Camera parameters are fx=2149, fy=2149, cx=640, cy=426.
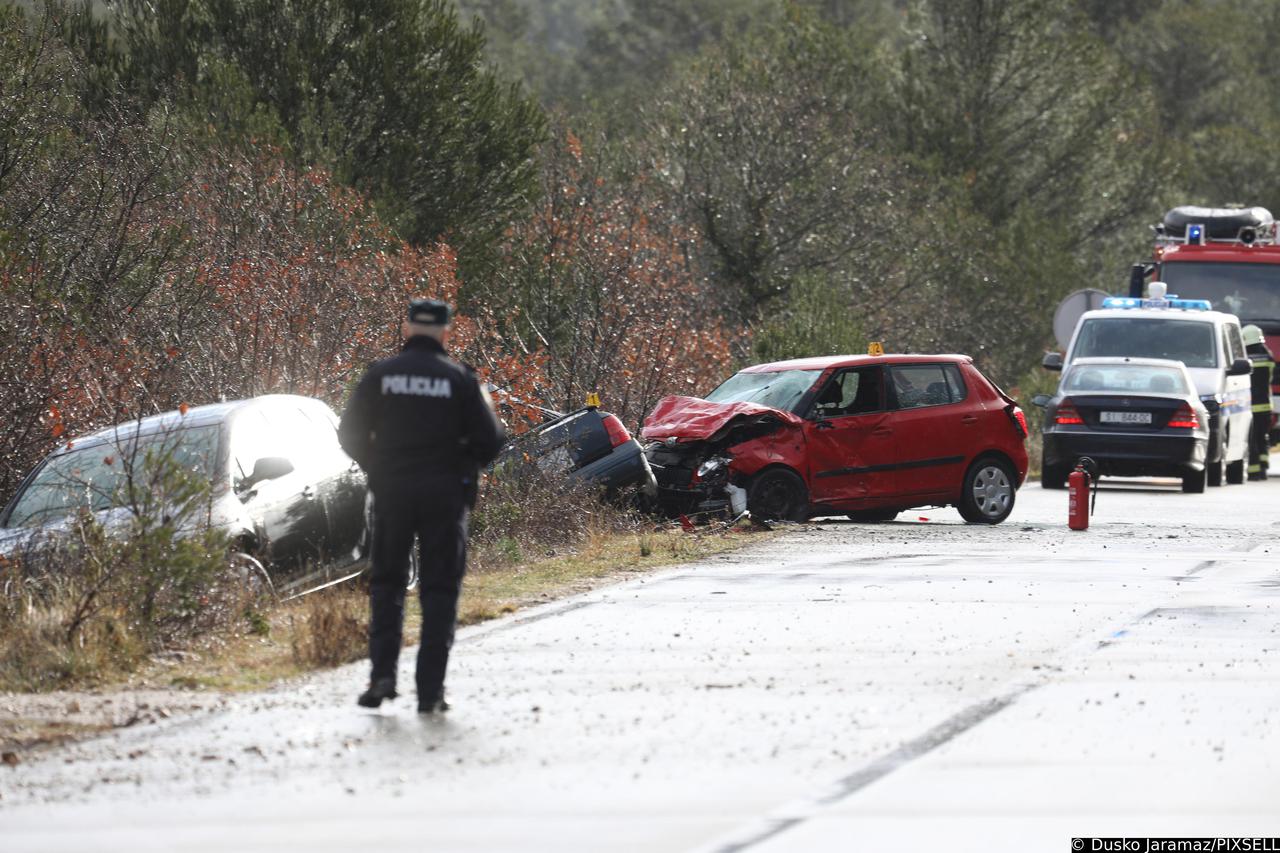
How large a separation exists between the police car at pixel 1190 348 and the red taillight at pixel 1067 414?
4.55 ft

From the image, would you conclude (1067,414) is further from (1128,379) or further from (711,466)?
(711,466)

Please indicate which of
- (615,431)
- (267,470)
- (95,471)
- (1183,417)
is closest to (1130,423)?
(1183,417)

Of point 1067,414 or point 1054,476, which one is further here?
point 1054,476

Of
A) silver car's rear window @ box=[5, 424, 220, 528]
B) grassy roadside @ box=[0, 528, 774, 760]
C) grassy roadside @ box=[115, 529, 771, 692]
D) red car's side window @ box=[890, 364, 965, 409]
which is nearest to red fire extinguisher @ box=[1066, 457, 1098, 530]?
red car's side window @ box=[890, 364, 965, 409]

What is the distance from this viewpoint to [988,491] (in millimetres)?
19750

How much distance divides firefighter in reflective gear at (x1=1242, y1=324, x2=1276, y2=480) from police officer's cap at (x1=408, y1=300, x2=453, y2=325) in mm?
23113

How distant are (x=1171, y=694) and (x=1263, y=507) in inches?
571

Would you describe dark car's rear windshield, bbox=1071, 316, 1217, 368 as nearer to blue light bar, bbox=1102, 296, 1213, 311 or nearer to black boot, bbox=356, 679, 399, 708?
blue light bar, bbox=1102, 296, 1213, 311

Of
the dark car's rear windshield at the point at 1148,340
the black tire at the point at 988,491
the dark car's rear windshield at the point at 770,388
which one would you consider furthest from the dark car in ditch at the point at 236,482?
the dark car's rear windshield at the point at 1148,340

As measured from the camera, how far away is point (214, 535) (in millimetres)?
11273

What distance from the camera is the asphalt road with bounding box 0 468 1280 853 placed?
668 centimetres

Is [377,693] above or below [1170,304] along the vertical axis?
below

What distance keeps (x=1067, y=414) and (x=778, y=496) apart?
826 centimetres

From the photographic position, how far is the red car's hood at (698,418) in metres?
18.4
